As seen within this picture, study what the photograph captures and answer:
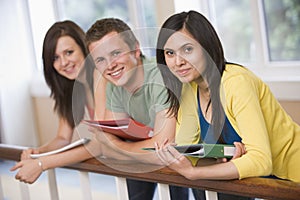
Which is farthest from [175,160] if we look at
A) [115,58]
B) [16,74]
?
[16,74]

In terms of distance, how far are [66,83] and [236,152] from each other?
79 cm

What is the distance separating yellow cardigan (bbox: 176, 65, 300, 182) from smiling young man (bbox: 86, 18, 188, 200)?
2.1 inches

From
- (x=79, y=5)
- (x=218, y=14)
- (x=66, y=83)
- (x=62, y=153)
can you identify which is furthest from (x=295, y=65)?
(x=79, y=5)

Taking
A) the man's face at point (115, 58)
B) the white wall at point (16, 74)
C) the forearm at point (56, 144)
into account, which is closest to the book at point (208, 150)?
the man's face at point (115, 58)

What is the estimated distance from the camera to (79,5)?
11.2 feet

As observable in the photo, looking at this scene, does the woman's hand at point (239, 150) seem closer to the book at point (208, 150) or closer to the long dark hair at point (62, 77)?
the book at point (208, 150)

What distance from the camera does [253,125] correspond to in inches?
46.4

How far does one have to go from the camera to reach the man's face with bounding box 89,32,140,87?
1388 millimetres

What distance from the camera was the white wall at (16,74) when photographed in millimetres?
3477

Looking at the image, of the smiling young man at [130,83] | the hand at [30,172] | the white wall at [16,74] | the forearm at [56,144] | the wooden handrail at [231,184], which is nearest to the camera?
the wooden handrail at [231,184]

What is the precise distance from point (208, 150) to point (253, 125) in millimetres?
108

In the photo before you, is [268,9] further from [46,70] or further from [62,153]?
[62,153]

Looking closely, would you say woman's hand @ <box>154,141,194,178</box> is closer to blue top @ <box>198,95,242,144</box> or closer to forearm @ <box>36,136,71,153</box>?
blue top @ <box>198,95,242,144</box>

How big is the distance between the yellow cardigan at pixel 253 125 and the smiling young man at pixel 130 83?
0.18ft
